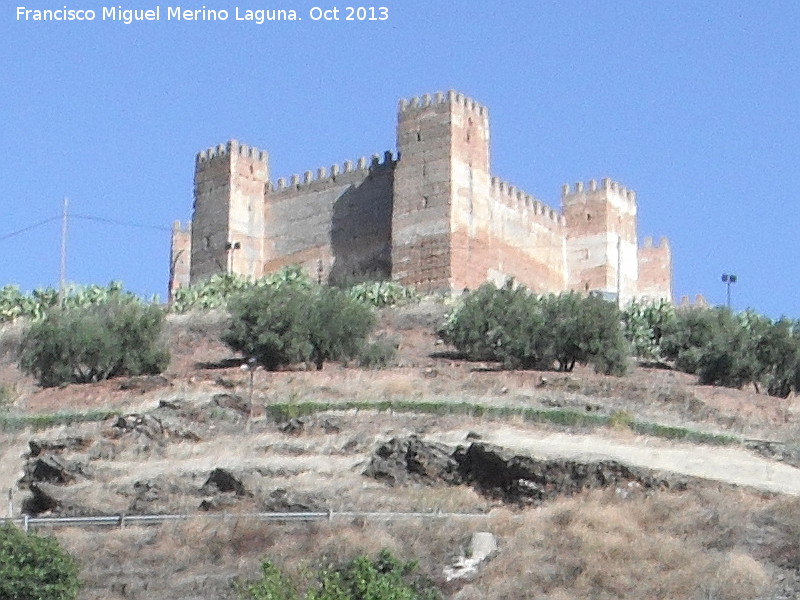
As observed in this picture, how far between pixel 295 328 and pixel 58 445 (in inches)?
491

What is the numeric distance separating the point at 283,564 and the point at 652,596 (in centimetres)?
450

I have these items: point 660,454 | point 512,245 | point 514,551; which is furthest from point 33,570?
point 512,245

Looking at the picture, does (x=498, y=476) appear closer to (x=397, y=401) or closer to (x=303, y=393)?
(x=397, y=401)

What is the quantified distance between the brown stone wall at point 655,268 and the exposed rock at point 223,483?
39.9m

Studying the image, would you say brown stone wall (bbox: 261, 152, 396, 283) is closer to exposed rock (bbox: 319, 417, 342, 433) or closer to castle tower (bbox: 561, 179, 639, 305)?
castle tower (bbox: 561, 179, 639, 305)

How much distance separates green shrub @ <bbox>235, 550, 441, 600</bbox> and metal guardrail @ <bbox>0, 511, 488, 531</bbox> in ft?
8.12

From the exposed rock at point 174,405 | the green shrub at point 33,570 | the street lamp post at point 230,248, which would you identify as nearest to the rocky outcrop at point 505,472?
the exposed rock at point 174,405

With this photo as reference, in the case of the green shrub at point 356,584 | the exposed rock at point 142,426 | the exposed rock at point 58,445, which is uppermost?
the exposed rock at point 142,426

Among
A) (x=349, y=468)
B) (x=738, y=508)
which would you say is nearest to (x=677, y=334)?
(x=349, y=468)

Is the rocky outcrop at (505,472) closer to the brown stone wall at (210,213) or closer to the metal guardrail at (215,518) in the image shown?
the metal guardrail at (215,518)

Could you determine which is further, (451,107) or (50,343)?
(451,107)

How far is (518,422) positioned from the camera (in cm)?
3591

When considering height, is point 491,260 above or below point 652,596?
above

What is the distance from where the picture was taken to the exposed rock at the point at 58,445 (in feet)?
113
